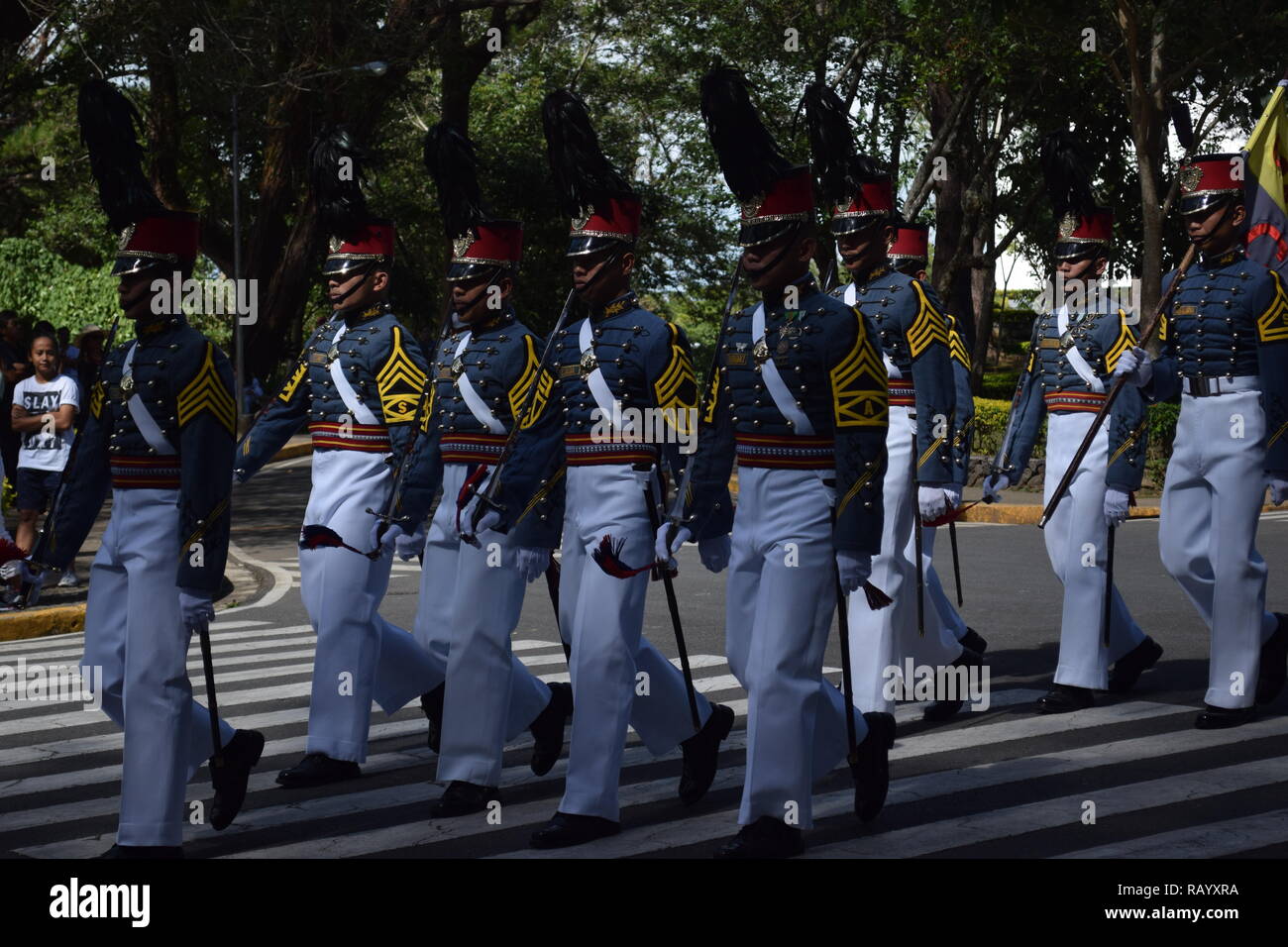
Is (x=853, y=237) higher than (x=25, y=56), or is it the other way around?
(x=25, y=56)

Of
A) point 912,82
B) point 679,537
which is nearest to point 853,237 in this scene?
point 679,537

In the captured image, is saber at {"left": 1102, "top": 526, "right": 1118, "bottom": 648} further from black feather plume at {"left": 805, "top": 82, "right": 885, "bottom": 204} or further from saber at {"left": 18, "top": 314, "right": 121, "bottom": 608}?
saber at {"left": 18, "top": 314, "right": 121, "bottom": 608}

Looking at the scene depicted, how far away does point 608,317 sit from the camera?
23.6ft

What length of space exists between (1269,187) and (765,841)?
17.2 feet

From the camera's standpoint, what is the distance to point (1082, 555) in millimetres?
9391

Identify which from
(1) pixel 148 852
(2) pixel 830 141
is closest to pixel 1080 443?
(2) pixel 830 141

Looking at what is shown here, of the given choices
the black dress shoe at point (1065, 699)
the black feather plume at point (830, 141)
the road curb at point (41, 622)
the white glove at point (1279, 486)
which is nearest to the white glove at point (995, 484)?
the black dress shoe at point (1065, 699)

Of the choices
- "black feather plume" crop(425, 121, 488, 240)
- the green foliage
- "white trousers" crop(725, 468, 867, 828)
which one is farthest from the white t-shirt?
the green foliage

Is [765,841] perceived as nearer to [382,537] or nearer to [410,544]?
[410,544]

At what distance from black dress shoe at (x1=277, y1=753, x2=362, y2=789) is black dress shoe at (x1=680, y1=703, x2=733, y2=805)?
147 centimetres

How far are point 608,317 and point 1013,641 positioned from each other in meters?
5.34

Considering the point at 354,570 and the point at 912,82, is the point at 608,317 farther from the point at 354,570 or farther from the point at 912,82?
the point at 912,82

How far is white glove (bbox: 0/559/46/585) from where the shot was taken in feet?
22.1

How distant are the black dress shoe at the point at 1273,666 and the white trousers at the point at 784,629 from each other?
11.4 feet
